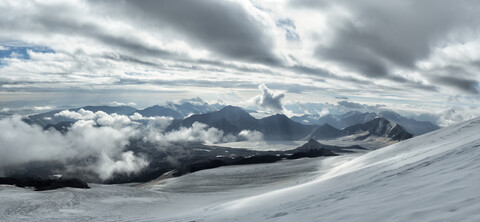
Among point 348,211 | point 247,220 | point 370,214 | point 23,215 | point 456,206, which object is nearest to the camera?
point 456,206

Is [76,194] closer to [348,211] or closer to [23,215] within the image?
[23,215]

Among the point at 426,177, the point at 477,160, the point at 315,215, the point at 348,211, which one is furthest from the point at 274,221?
the point at 477,160

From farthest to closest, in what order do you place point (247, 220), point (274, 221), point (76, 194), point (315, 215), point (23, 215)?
1. point (76, 194)
2. point (23, 215)
3. point (247, 220)
4. point (274, 221)
5. point (315, 215)

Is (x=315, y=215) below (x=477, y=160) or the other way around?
below

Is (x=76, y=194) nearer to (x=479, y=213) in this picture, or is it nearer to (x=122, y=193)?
(x=122, y=193)

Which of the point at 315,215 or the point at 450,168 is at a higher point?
the point at 450,168

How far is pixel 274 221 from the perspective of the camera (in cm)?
1228

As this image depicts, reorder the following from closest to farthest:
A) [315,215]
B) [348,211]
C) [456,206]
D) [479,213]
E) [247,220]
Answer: [479,213] → [456,206] → [348,211] → [315,215] → [247,220]

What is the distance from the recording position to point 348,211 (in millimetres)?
10219

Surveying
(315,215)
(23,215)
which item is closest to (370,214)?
(315,215)

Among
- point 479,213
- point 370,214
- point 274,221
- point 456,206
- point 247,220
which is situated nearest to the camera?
point 479,213

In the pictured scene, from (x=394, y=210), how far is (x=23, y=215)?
32.9 meters

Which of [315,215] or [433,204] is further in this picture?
[315,215]

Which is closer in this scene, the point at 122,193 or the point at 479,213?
the point at 479,213
